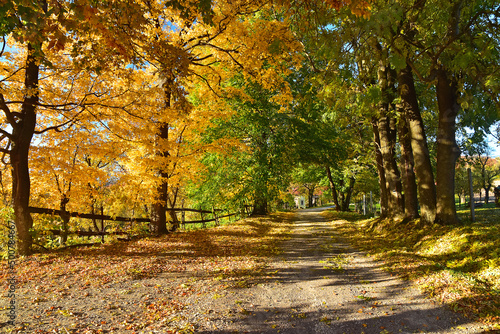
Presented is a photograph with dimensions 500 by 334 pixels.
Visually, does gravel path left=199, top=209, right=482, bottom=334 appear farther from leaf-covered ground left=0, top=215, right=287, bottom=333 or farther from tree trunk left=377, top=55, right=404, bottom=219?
tree trunk left=377, top=55, right=404, bottom=219

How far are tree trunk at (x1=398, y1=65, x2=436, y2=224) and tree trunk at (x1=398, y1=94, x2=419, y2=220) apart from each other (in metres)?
0.58

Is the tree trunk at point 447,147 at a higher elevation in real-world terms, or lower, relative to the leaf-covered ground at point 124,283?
higher

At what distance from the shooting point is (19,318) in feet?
12.7

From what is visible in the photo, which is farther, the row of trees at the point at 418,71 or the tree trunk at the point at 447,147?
the tree trunk at the point at 447,147

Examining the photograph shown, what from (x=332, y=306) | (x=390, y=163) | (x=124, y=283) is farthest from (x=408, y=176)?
(x=124, y=283)

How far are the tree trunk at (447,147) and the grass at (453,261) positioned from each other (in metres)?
0.57

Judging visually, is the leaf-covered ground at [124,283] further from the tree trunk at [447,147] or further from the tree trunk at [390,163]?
the tree trunk at [390,163]

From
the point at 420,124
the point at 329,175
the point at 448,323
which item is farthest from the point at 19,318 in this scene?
the point at 329,175

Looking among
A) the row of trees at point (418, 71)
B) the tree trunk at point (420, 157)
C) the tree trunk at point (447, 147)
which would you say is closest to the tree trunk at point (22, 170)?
the row of trees at point (418, 71)

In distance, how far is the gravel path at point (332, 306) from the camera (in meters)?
3.87

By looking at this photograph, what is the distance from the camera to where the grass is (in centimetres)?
419

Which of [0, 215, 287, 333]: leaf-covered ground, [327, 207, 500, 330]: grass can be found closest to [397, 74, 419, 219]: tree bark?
[327, 207, 500, 330]: grass

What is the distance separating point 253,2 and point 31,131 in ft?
23.9

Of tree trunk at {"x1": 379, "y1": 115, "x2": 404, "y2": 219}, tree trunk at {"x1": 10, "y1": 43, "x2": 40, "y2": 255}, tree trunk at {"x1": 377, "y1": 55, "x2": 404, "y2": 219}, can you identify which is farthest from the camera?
tree trunk at {"x1": 379, "y1": 115, "x2": 404, "y2": 219}
